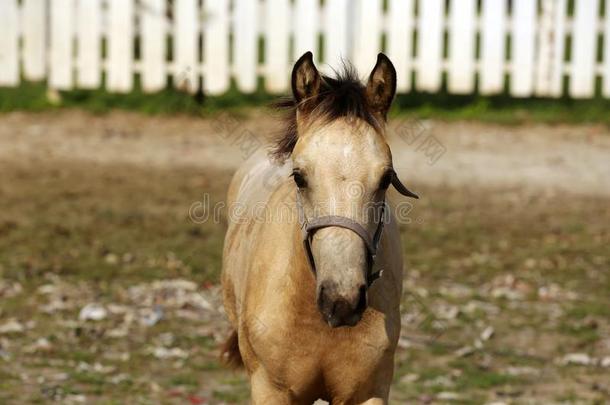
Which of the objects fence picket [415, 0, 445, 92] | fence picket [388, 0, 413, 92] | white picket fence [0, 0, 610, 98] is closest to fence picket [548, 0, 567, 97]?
white picket fence [0, 0, 610, 98]

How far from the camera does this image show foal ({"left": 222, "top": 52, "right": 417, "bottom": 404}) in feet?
12.8

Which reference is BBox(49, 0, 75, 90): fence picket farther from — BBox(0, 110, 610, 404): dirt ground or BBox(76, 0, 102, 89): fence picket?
BBox(0, 110, 610, 404): dirt ground

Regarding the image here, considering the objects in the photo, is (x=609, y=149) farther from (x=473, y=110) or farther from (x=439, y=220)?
(x=439, y=220)

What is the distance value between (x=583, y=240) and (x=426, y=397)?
3.83 m

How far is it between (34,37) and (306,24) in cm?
353

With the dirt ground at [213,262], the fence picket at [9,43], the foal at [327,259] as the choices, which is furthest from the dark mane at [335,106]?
the fence picket at [9,43]

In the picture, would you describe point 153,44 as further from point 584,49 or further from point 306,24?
point 584,49

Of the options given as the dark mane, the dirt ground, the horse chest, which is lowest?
the dirt ground

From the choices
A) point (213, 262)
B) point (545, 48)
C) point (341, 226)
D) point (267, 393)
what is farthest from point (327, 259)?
point (545, 48)

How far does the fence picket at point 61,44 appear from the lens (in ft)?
47.9

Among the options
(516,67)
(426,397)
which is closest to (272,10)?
(516,67)

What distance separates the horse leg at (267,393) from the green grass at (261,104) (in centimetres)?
950

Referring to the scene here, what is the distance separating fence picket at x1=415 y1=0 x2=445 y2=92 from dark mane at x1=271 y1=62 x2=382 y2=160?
385 inches

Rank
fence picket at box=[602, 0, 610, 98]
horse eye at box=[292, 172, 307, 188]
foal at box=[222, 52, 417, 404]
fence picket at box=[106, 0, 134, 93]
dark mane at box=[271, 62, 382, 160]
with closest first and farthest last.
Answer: foal at box=[222, 52, 417, 404], horse eye at box=[292, 172, 307, 188], dark mane at box=[271, 62, 382, 160], fence picket at box=[602, 0, 610, 98], fence picket at box=[106, 0, 134, 93]
